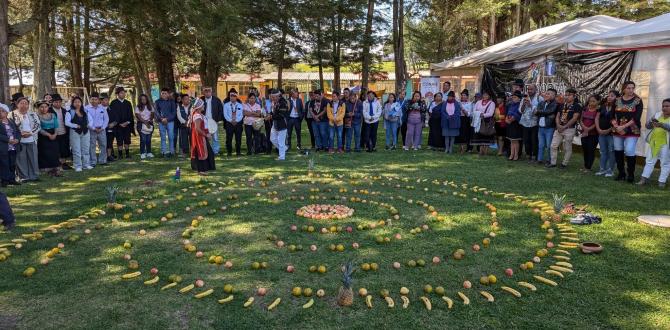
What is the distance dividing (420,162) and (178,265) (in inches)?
323

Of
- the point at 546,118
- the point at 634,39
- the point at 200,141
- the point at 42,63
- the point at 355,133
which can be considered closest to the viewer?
the point at 200,141

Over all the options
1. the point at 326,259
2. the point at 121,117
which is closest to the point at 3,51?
the point at 121,117

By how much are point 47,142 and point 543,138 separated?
11670 millimetres

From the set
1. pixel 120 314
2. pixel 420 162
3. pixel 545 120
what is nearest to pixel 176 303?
pixel 120 314

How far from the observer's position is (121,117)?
1272 centimetres

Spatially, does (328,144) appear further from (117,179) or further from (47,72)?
(47,72)

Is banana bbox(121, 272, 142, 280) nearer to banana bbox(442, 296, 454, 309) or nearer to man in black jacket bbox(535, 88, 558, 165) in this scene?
banana bbox(442, 296, 454, 309)

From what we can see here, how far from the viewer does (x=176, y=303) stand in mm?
4320

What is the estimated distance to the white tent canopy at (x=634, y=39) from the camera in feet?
33.9

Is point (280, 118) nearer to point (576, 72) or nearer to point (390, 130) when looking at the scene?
point (390, 130)

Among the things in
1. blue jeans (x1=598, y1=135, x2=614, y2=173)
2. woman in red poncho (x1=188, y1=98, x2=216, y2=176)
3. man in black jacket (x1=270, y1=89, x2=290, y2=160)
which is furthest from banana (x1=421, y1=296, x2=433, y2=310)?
man in black jacket (x1=270, y1=89, x2=290, y2=160)

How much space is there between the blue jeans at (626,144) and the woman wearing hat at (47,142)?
12.1 metres

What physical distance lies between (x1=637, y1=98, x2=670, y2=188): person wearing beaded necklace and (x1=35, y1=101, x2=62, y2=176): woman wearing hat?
40.8 ft

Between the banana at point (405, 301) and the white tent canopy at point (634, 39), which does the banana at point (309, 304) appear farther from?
the white tent canopy at point (634, 39)
